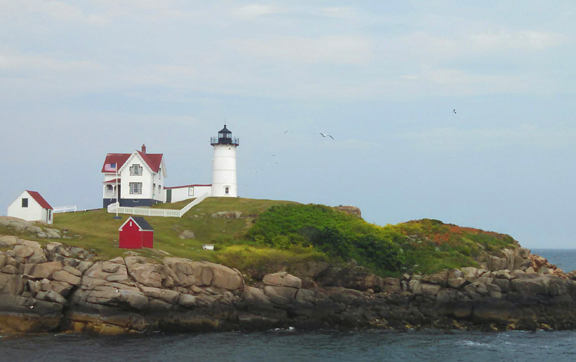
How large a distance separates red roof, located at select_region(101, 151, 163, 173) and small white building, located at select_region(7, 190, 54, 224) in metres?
18.2

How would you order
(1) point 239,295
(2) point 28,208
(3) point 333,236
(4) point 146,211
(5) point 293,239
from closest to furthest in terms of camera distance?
(1) point 239,295 → (3) point 333,236 → (5) point 293,239 → (2) point 28,208 → (4) point 146,211

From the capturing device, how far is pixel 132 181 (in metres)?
72.6

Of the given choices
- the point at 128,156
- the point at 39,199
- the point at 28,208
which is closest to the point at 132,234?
the point at 39,199

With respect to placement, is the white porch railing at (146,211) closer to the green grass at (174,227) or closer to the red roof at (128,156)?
the green grass at (174,227)

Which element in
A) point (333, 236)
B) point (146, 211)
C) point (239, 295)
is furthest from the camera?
point (146, 211)

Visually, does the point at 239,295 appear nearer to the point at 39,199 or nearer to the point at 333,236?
the point at 333,236

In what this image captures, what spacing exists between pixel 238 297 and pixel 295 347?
7.17 meters

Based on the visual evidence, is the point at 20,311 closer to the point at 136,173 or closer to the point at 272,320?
the point at 272,320

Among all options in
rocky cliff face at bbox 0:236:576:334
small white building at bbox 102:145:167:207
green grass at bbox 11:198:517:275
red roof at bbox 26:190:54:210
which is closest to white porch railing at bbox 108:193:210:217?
green grass at bbox 11:198:517:275

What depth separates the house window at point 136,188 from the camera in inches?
2857

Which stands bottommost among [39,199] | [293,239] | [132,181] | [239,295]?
[239,295]

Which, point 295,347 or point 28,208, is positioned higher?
point 28,208

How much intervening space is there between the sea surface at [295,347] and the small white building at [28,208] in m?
19.3

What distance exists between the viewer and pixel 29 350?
3550 cm
